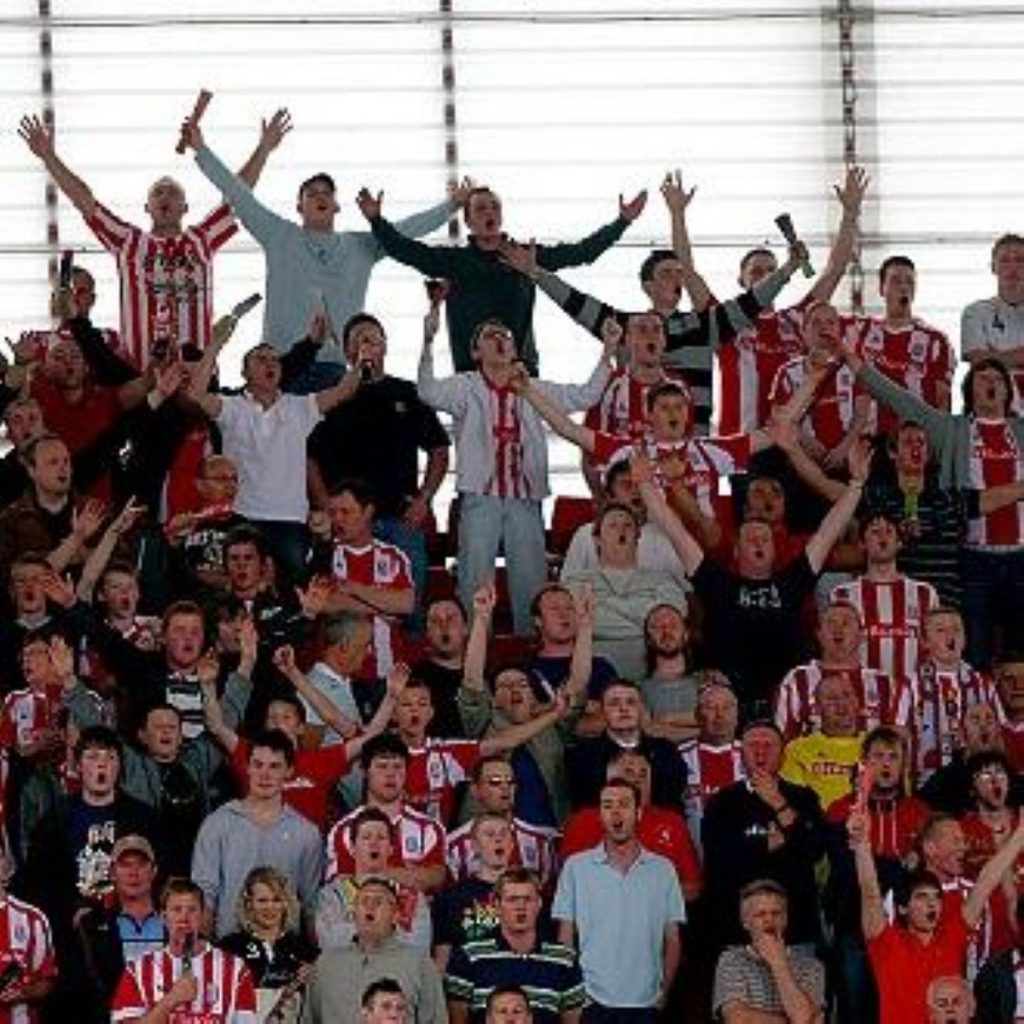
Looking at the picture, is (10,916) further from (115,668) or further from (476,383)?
(476,383)

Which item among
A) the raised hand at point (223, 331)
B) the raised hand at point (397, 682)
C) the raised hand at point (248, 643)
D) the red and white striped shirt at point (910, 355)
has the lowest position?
the raised hand at point (397, 682)

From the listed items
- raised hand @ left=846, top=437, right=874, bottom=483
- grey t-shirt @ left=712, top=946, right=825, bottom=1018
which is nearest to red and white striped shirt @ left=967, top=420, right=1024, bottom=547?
raised hand @ left=846, top=437, right=874, bottom=483

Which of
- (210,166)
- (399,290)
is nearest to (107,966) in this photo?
(210,166)

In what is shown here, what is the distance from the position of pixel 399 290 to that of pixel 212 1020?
8258 millimetres

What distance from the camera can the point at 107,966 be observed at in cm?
1658

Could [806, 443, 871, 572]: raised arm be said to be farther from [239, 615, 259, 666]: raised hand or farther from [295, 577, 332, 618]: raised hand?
[239, 615, 259, 666]: raised hand

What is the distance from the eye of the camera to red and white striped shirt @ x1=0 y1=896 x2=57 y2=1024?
16.5m

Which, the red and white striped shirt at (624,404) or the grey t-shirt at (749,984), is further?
the red and white striped shirt at (624,404)

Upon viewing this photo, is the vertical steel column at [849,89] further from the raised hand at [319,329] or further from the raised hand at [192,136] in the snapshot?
the raised hand at [192,136]

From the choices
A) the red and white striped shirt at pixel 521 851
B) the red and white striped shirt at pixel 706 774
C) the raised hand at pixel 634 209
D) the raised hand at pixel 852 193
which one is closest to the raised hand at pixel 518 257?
the raised hand at pixel 634 209

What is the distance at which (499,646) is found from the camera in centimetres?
1961

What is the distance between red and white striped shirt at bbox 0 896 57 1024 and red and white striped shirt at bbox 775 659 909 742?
3.29 metres

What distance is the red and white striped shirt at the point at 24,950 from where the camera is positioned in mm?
16516

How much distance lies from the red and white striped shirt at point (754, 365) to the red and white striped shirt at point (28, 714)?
4.59m
